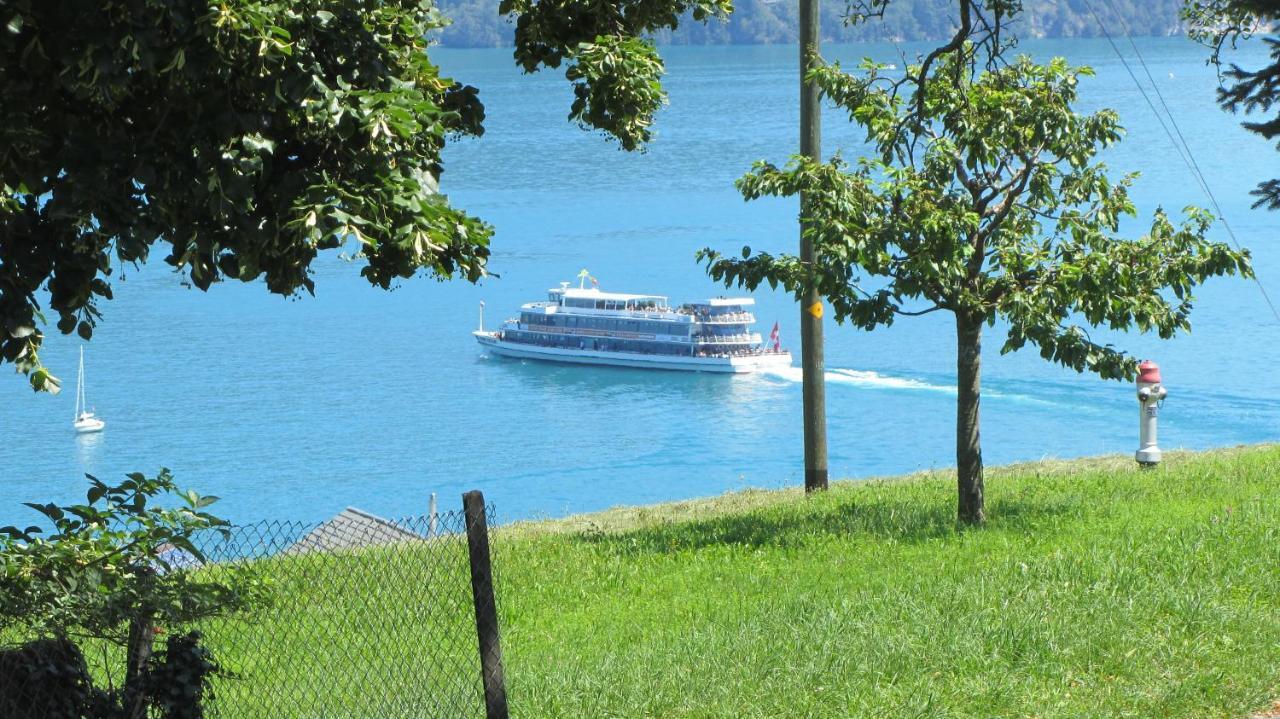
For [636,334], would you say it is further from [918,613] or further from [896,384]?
[918,613]

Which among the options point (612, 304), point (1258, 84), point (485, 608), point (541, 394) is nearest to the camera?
point (485, 608)

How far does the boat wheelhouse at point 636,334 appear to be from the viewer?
214 feet

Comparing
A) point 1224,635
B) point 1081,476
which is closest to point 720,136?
point 1081,476

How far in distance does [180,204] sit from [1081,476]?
497 inches

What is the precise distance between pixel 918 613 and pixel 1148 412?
34.5 feet

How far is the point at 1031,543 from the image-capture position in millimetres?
11000

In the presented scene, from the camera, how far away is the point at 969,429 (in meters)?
12.9

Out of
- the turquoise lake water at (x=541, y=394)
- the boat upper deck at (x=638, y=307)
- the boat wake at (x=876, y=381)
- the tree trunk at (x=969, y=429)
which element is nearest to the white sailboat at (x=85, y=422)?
the turquoise lake water at (x=541, y=394)

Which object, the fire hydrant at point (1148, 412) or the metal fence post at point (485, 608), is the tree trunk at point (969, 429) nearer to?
the fire hydrant at point (1148, 412)

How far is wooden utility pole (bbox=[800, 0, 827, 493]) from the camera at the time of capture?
15613 mm

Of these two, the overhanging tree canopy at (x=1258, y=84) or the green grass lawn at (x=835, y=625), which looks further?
the overhanging tree canopy at (x=1258, y=84)

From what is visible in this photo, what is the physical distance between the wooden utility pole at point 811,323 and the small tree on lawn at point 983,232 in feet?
6.78

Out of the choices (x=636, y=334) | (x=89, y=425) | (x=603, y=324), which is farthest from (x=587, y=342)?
(x=89, y=425)

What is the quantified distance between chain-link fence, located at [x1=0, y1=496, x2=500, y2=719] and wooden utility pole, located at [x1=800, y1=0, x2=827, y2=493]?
6.58 metres
